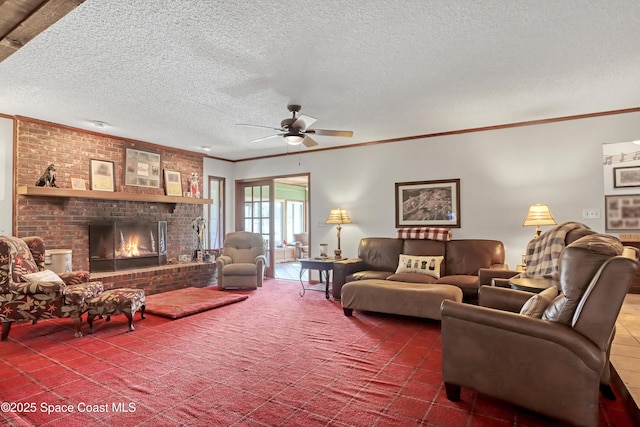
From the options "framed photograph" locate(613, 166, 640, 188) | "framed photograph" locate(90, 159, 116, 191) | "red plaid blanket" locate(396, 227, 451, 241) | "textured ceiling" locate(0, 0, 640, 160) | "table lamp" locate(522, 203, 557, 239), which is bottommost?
"red plaid blanket" locate(396, 227, 451, 241)

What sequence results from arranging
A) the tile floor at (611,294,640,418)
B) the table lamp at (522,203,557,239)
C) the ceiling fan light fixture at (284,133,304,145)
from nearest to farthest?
the tile floor at (611,294,640,418) < the ceiling fan light fixture at (284,133,304,145) < the table lamp at (522,203,557,239)

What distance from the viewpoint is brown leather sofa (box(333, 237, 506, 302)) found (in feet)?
14.8

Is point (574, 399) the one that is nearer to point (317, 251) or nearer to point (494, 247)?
point (494, 247)

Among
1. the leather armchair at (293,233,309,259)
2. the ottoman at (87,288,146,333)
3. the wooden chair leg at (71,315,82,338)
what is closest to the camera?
the wooden chair leg at (71,315,82,338)

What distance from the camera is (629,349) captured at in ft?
8.80

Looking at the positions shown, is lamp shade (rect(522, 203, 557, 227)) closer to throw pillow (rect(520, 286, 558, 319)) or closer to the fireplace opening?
throw pillow (rect(520, 286, 558, 319))

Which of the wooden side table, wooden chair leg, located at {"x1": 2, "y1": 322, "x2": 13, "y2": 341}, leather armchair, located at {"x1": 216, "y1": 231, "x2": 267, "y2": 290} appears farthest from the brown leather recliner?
leather armchair, located at {"x1": 216, "y1": 231, "x2": 267, "y2": 290}

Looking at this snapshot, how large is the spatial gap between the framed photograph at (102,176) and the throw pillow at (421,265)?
182 inches

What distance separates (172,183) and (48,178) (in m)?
1.97

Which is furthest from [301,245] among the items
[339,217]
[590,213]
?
[590,213]

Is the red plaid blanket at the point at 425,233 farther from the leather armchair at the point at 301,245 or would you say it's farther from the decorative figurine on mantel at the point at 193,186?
the leather armchair at the point at 301,245

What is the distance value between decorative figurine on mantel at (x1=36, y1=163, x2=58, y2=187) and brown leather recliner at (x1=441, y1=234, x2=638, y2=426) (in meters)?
5.24

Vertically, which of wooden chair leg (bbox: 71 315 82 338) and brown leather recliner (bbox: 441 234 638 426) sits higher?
brown leather recliner (bbox: 441 234 638 426)

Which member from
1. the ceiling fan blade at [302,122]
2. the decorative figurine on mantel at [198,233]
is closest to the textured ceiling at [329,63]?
the ceiling fan blade at [302,122]
